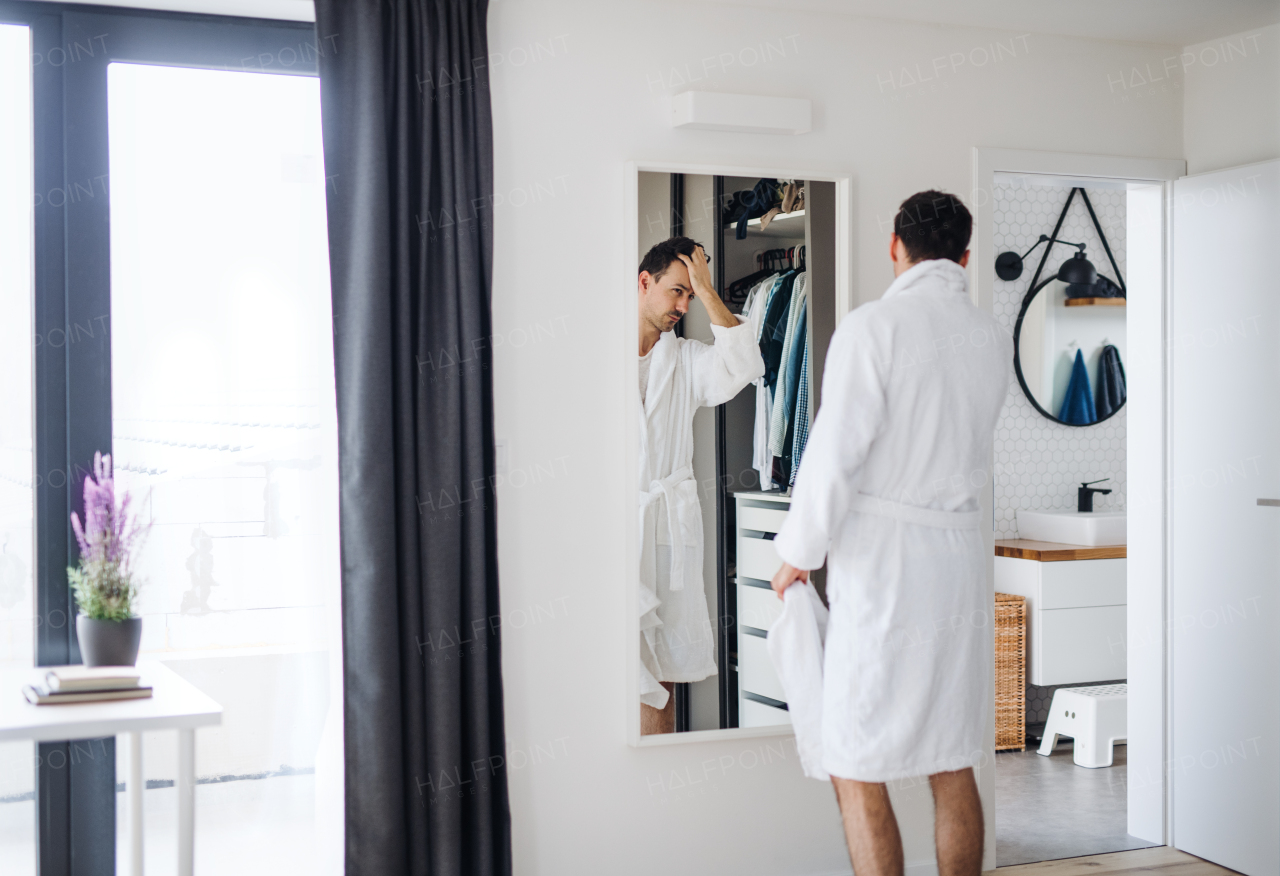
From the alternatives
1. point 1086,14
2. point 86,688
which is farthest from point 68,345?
point 1086,14

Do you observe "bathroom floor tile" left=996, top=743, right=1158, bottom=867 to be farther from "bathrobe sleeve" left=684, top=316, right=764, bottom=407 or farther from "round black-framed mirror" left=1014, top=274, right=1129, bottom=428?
"bathrobe sleeve" left=684, top=316, right=764, bottom=407

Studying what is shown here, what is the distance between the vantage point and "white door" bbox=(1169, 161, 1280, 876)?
119 inches

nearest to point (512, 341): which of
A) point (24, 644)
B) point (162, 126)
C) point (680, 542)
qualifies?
point (680, 542)

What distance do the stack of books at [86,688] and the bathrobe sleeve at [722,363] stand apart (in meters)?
1.41

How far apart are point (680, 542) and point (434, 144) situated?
3.65ft

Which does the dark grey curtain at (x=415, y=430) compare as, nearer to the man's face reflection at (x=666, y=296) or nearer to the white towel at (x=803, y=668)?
the man's face reflection at (x=666, y=296)

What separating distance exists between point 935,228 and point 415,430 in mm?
1229

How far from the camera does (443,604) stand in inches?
99.9

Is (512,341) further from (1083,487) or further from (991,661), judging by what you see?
(1083,487)

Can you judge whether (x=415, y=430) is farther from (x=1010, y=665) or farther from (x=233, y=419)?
(x=1010, y=665)

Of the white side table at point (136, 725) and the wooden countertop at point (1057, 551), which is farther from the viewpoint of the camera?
the wooden countertop at point (1057, 551)

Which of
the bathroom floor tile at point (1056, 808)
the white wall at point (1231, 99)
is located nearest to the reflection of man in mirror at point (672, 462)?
the bathroom floor tile at point (1056, 808)

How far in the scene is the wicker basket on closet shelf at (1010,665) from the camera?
408cm

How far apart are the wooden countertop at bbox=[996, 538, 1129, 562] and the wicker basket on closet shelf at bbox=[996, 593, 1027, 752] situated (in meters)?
0.16
